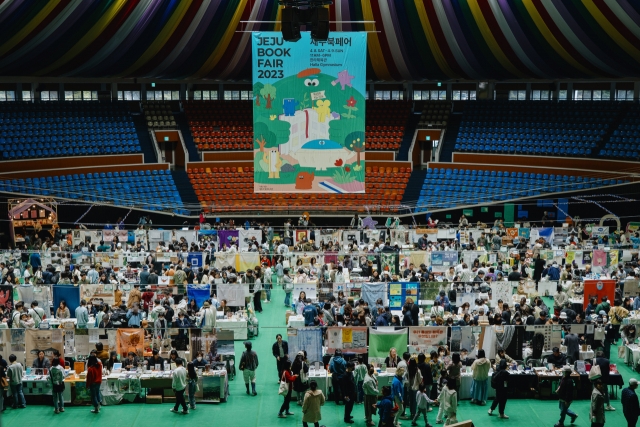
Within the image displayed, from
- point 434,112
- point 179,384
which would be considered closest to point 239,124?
point 434,112

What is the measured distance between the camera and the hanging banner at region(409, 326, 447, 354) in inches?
695

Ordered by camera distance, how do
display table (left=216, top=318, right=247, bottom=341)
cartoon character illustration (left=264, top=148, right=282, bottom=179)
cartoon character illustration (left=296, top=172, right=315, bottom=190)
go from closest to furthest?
display table (left=216, top=318, right=247, bottom=341), cartoon character illustration (left=264, top=148, right=282, bottom=179), cartoon character illustration (left=296, top=172, right=315, bottom=190)

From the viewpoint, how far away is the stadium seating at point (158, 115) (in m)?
45.3

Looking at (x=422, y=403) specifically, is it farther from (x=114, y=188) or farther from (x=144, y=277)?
(x=114, y=188)

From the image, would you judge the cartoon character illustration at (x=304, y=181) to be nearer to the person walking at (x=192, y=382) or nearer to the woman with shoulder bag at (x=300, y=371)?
the woman with shoulder bag at (x=300, y=371)

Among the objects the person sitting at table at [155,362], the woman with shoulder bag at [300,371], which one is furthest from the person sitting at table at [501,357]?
the person sitting at table at [155,362]

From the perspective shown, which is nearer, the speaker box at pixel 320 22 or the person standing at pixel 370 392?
the person standing at pixel 370 392

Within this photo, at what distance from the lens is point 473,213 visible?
1499 inches

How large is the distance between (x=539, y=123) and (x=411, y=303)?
88.8ft

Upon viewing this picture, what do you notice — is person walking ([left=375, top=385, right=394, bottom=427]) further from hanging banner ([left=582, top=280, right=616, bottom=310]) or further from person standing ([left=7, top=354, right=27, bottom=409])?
hanging banner ([left=582, top=280, right=616, bottom=310])

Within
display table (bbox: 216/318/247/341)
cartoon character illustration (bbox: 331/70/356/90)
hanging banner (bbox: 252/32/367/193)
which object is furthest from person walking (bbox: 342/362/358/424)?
cartoon character illustration (bbox: 331/70/356/90)

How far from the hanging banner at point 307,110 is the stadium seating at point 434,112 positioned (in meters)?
14.3

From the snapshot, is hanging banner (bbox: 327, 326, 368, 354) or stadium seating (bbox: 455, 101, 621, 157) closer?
hanging banner (bbox: 327, 326, 368, 354)

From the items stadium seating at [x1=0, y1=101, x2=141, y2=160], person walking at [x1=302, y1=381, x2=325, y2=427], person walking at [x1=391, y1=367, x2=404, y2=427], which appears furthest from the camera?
stadium seating at [x1=0, y1=101, x2=141, y2=160]
